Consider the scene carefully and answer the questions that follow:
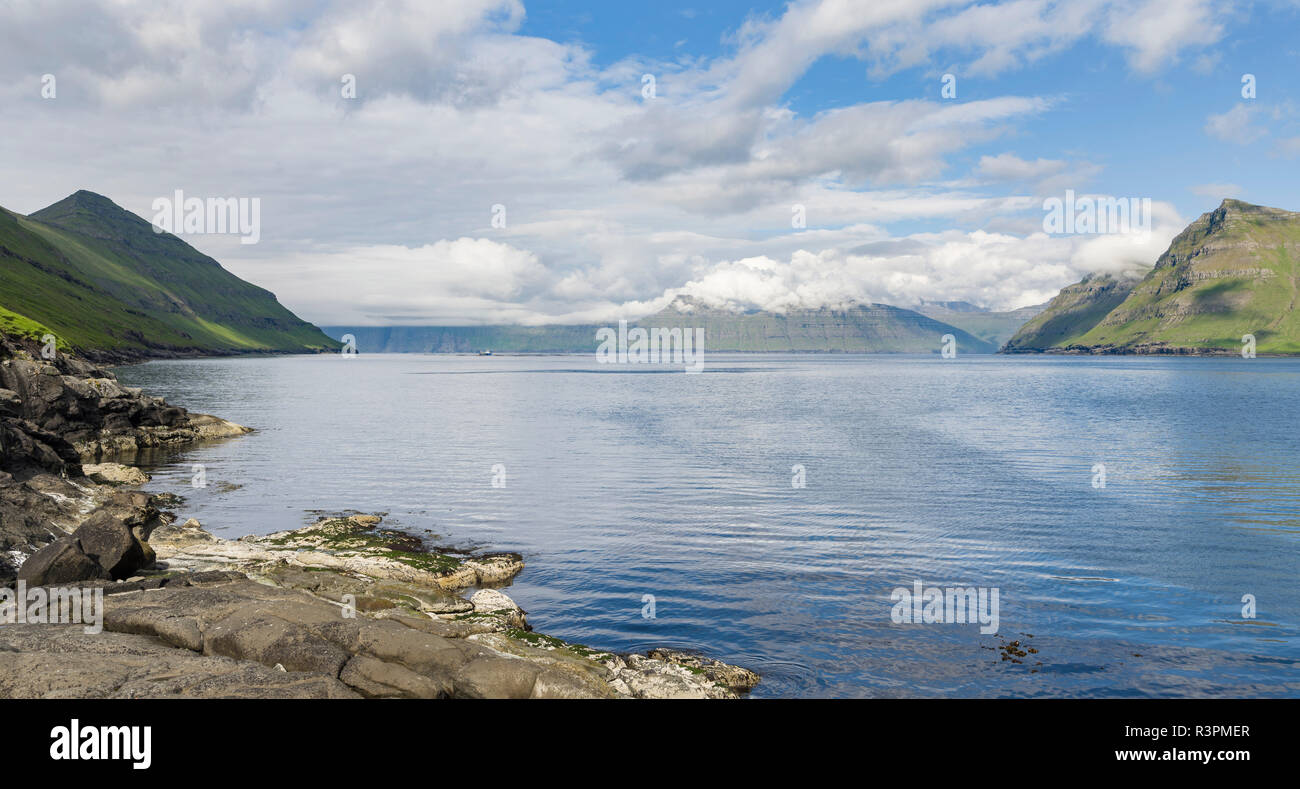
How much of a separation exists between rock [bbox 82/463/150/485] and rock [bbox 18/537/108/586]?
30.2m

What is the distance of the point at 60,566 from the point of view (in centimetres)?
2591

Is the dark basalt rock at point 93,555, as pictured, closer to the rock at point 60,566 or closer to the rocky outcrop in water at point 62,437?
the rock at point 60,566

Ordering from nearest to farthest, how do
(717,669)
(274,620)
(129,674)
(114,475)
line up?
(129,674), (274,620), (717,669), (114,475)

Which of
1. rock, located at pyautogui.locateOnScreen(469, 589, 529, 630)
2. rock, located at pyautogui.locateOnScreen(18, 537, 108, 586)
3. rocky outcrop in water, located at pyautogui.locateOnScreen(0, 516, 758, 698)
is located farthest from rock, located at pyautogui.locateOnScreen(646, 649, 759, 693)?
rock, located at pyautogui.locateOnScreen(18, 537, 108, 586)

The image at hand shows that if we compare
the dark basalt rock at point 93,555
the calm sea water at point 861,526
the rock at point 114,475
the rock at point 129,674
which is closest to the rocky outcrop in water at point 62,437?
the rock at point 114,475

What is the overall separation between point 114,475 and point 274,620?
45087 mm

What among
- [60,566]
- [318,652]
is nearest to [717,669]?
[318,652]

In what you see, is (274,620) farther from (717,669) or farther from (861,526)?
(861,526)

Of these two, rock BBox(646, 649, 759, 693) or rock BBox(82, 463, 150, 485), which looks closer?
rock BBox(646, 649, 759, 693)

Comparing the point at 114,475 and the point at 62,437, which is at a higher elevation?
the point at 62,437

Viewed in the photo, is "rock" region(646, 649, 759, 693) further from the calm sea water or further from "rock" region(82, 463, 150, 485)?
"rock" region(82, 463, 150, 485)

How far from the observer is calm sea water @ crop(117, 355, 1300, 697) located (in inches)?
979

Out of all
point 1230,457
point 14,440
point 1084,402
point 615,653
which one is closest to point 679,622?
point 615,653
